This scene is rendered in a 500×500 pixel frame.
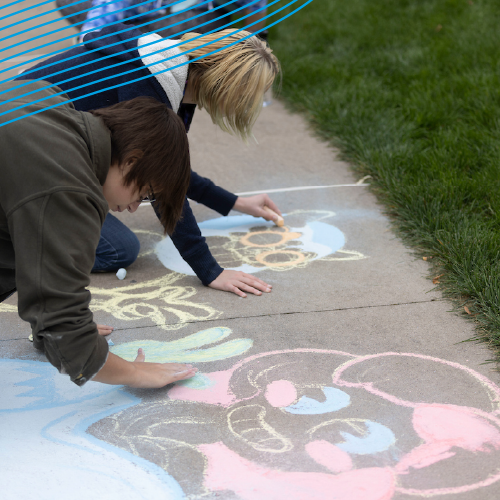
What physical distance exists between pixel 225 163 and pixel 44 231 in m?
2.63

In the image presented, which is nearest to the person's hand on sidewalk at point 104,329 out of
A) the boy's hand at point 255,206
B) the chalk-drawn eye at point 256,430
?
the chalk-drawn eye at point 256,430

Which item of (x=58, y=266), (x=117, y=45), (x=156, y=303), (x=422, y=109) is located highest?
(x=117, y=45)

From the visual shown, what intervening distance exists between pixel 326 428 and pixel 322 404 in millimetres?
111

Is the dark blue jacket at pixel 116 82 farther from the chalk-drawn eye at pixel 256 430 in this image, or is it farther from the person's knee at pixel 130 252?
the chalk-drawn eye at pixel 256 430

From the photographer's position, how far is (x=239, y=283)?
2604mm

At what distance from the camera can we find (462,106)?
428cm

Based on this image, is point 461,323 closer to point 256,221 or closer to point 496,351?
point 496,351

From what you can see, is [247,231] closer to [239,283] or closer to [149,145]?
[239,283]

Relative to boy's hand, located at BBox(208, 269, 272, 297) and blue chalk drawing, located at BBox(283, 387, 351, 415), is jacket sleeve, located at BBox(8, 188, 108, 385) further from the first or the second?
boy's hand, located at BBox(208, 269, 272, 297)

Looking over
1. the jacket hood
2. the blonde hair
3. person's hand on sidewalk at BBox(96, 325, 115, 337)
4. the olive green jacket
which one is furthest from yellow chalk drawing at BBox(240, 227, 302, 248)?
the olive green jacket

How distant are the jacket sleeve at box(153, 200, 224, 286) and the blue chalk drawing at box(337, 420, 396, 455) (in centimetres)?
103

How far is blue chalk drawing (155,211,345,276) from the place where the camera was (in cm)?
290

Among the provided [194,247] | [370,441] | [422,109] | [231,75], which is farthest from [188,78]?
[422,109]

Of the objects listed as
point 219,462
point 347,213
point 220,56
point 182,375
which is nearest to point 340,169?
point 347,213
